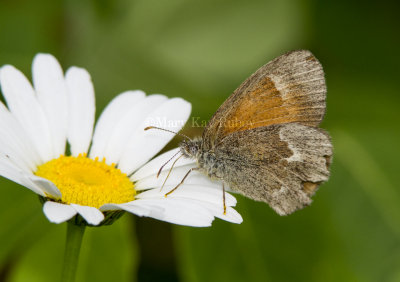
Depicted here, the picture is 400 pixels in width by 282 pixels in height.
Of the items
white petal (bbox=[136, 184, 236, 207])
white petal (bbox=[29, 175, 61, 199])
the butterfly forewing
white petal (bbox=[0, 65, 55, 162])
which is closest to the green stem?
white petal (bbox=[29, 175, 61, 199])

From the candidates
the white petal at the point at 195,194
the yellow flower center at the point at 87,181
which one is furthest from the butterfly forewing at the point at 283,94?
the yellow flower center at the point at 87,181

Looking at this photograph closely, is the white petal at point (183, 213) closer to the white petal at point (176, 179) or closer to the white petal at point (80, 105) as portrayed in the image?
the white petal at point (176, 179)

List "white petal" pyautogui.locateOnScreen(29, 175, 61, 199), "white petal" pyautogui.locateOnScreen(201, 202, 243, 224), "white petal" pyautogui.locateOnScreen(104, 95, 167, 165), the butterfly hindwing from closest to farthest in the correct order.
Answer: "white petal" pyautogui.locateOnScreen(29, 175, 61, 199) < "white petal" pyautogui.locateOnScreen(201, 202, 243, 224) < the butterfly hindwing < "white petal" pyautogui.locateOnScreen(104, 95, 167, 165)

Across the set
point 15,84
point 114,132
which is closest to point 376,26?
point 114,132

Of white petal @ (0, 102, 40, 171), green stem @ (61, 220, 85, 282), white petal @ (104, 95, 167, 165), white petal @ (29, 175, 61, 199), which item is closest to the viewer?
white petal @ (29, 175, 61, 199)

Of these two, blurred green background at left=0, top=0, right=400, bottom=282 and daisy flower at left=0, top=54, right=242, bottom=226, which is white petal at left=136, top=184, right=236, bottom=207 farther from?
blurred green background at left=0, top=0, right=400, bottom=282

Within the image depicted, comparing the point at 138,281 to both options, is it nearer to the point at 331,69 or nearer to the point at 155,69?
the point at 155,69
